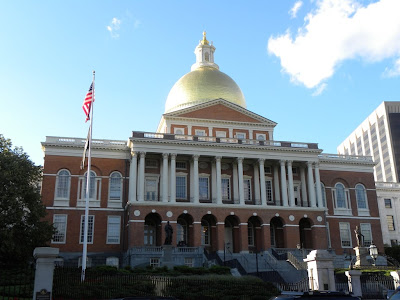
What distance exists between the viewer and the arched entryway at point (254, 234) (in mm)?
51091

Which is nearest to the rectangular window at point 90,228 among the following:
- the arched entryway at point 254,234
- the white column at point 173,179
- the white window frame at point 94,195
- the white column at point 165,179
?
the white window frame at point 94,195

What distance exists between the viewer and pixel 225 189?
2078 inches

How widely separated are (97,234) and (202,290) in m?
26.1

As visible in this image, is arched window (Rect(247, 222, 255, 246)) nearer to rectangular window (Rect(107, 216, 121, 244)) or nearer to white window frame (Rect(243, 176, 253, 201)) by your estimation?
white window frame (Rect(243, 176, 253, 201))

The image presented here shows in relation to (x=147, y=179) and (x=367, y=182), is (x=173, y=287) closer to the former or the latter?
(x=147, y=179)

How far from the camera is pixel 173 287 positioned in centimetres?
2503

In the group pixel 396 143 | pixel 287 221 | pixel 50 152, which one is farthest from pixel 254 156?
pixel 396 143

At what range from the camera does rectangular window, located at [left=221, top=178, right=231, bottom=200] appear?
52.5m

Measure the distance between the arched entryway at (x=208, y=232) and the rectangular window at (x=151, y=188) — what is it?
609 centimetres

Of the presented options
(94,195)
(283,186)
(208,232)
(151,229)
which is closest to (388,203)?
(283,186)

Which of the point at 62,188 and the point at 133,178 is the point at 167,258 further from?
the point at 62,188

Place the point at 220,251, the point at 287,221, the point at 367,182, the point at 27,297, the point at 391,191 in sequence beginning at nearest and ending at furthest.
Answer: the point at 27,297 < the point at 220,251 < the point at 287,221 < the point at 367,182 < the point at 391,191

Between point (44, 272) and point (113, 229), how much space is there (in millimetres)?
31137

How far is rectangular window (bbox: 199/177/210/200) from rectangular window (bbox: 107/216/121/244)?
939 cm
